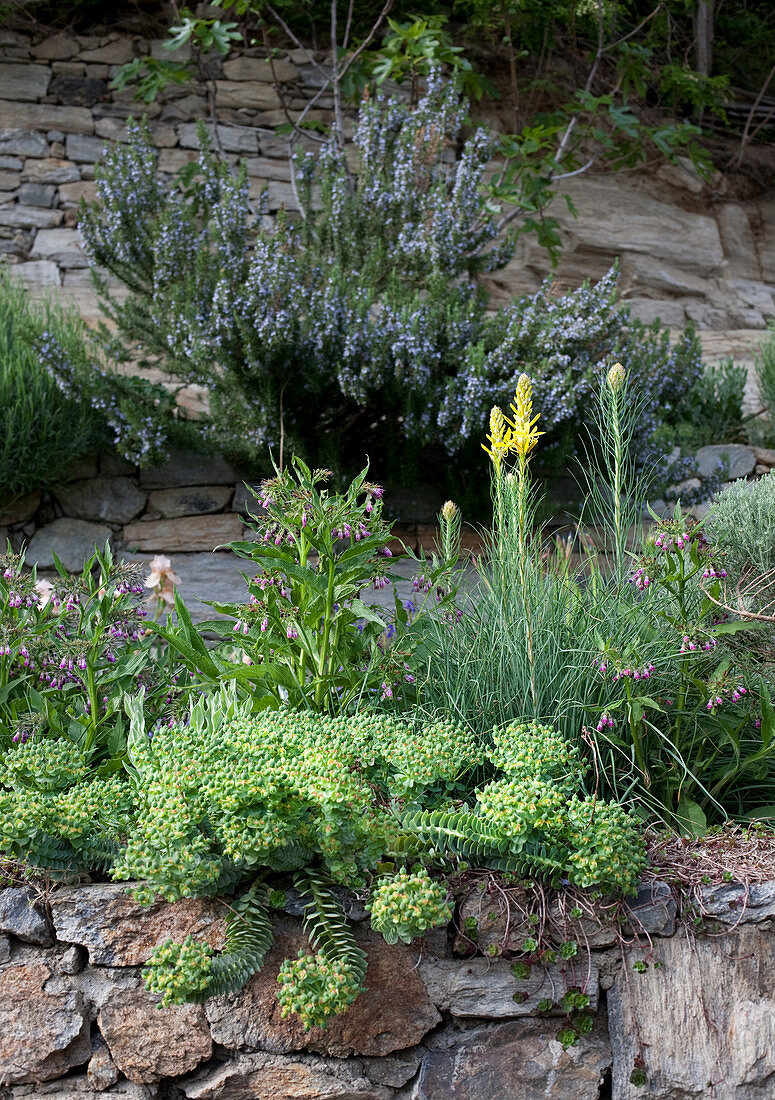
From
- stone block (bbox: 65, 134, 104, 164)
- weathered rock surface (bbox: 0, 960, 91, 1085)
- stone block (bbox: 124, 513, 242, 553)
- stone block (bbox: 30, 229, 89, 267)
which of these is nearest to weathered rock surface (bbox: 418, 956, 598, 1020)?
weathered rock surface (bbox: 0, 960, 91, 1085)

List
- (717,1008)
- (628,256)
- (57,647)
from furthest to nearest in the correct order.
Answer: (628,256), (57,647), (717,1008)

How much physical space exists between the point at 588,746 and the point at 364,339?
2.13m

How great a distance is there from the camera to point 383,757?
6.62ft

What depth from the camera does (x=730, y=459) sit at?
15.9ft

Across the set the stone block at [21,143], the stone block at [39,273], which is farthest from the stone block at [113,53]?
the stone block at [39,273]

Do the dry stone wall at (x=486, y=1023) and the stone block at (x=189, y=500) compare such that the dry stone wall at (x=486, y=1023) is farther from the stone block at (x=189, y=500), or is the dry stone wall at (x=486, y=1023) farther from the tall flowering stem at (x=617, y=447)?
the stone block at (x=189, y=500)

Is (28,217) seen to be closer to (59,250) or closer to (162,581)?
(59,250)

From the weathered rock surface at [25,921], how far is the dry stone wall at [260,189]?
14.2 feet

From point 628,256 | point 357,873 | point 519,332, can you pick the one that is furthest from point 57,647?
point 628,256

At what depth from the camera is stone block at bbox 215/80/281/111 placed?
6.81 m

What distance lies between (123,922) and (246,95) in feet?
21.5

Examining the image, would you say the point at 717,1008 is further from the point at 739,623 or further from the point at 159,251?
the point at 159,251

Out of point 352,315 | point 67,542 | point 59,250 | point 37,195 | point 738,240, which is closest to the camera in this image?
point 352,315

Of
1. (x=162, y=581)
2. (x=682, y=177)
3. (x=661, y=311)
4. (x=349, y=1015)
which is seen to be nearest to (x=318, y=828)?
(x=349, y=1015)
